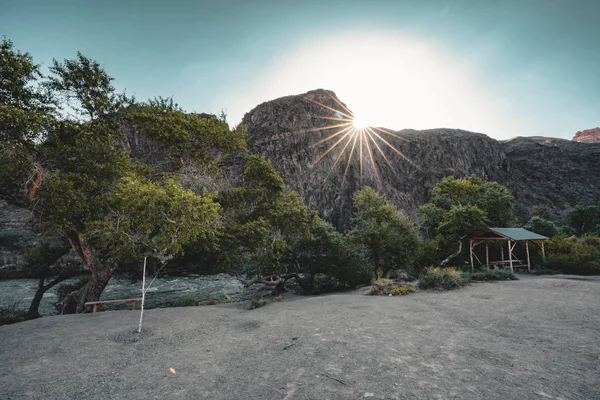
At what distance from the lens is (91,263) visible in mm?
13867

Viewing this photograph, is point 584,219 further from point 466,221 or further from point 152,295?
point 152,295

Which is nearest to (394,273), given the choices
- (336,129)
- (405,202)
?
(405,202)

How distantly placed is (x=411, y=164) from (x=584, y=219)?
146ft

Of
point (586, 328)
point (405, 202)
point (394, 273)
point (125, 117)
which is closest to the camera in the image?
point (586, 328)

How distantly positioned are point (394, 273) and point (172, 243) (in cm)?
1772

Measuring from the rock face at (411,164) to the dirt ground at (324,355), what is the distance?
67933 mm

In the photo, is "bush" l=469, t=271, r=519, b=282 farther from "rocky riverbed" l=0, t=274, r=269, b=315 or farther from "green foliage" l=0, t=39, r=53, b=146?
"green foliage" l=0, t=39, r=53, b=146

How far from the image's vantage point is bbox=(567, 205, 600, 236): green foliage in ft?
156

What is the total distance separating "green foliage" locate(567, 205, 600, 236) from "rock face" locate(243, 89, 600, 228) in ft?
81.0

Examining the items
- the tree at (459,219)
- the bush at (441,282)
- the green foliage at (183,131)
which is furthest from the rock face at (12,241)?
the tree at (459,219)

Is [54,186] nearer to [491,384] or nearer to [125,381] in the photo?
[125,381]

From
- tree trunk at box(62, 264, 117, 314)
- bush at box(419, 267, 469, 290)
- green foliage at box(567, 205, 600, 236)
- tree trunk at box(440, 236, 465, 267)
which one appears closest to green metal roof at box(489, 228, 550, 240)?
tree trunk at box(440, 236, 465, 267)

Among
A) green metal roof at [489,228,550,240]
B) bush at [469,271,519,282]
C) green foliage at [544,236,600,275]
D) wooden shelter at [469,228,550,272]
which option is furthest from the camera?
wooden shelter at [469,228,550,272]

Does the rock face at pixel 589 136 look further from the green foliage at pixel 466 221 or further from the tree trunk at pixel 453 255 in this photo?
the tree trunk at pixel 453 255
